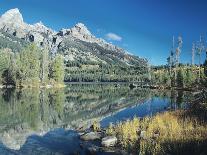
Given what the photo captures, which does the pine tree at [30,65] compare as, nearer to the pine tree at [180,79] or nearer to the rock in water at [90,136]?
the pine tree at [180,79]

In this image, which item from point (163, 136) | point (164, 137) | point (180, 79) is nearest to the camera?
point (164, 137)

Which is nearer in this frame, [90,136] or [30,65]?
[90,136]

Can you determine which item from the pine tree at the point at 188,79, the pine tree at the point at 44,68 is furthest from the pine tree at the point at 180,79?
the pine tree at the point at 44,68

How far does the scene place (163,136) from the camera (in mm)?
36438

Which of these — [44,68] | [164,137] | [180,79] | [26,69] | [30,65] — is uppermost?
[30,65]

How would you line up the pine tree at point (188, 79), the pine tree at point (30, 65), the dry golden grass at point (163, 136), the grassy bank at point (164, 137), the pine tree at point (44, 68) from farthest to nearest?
the pine tree at point (44, 68), the pine tree at point (30, 65), the pine tree at point (188, 79), the dry golden grass at point (163, 136), the grassy bank at point (164, 137)

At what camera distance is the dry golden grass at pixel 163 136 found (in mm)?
32438

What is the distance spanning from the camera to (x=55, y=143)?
139 feet

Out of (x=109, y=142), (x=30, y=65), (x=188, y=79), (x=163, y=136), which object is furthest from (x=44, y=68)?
(x=163, y=136)

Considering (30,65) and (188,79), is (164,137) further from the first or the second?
(30,65)

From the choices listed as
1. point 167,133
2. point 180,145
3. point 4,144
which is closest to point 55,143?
point 4,144

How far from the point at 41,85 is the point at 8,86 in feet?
55.8

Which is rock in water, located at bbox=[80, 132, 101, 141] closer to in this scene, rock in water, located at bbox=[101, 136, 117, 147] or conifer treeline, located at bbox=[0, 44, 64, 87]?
rock in water, located at bbox=[101, 136, 117, 147]

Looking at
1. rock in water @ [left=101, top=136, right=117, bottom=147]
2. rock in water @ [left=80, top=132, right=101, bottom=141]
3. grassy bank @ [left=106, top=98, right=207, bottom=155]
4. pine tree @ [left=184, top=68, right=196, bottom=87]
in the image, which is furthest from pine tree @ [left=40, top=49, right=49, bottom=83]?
rock in water @ [left=101, top=136, right=117, bottom=147]
